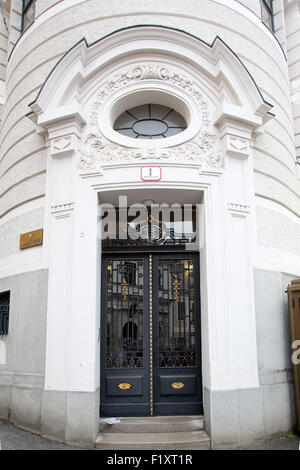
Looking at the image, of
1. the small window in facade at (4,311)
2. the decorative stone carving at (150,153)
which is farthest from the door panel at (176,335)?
the small window in facade at (4,311)

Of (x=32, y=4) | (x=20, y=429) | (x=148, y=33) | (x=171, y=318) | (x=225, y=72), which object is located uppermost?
(x=32, y=4)

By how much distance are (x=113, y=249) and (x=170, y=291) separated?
122 centimetres

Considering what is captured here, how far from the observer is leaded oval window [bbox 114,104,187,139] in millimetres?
6941

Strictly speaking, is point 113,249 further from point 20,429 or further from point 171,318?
point 20,429

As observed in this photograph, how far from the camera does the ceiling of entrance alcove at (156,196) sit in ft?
20.6

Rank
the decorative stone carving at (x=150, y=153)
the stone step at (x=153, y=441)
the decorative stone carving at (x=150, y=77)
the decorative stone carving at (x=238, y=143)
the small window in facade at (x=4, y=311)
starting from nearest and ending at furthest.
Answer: the stone step at (x=153, y=441) < the decorative stone carving at (x=150, y=153) < the decorative stone carving at (x=238, y=143) < the decorative stone carving at (x=150, y=77) < the small window in facade at (x=4, y=311)

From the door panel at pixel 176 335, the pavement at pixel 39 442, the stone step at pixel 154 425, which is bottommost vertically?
the pavement at pixel 39 442

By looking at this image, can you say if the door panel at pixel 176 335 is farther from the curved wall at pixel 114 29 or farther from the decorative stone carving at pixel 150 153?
the decorative stone carving at pixel 150 153

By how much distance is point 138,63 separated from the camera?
268 inches

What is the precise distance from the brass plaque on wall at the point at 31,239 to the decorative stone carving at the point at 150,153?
1.32 meters

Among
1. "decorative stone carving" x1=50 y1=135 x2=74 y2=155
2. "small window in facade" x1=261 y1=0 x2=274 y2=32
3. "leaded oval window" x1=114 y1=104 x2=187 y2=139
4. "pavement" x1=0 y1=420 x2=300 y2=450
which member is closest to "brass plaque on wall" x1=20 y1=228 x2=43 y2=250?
"decorative stone carving" x1=50 y1=135 x2=74 y2=155

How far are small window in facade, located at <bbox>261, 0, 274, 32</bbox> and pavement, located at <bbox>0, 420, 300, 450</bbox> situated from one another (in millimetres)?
8606

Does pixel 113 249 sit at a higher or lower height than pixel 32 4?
lower

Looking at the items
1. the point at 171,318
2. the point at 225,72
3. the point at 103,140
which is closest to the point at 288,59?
the point at 225,72
